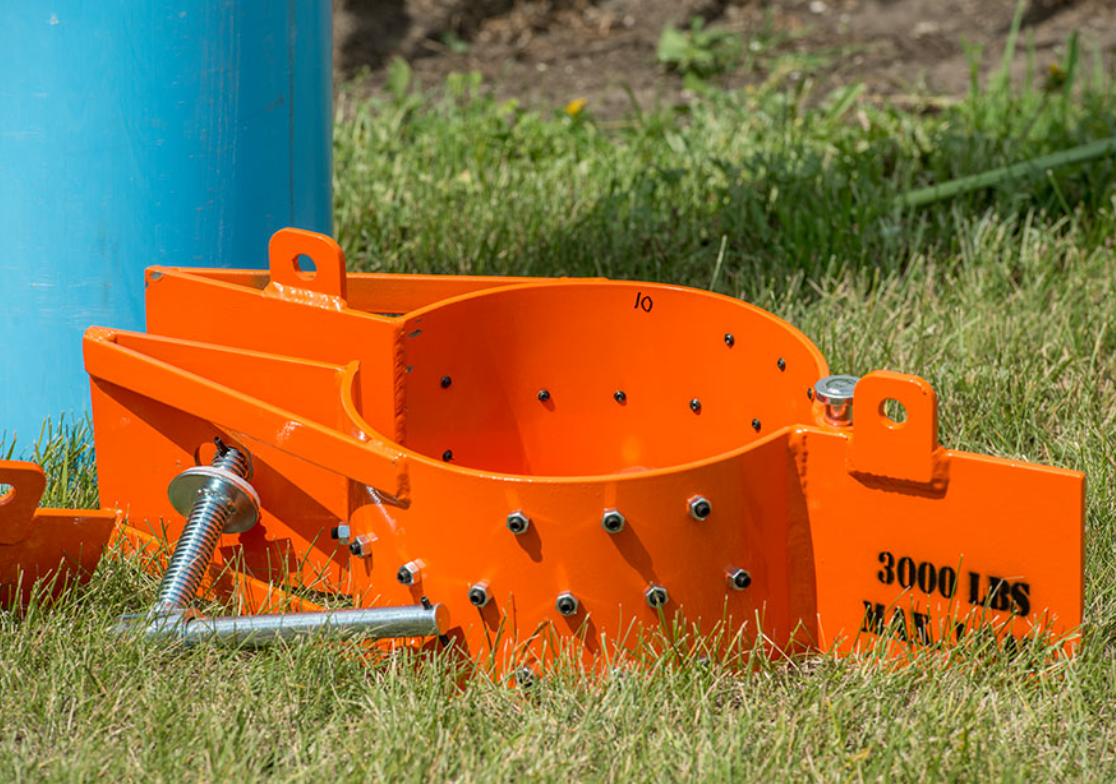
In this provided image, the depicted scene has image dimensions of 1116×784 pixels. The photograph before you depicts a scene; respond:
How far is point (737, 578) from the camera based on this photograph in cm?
171

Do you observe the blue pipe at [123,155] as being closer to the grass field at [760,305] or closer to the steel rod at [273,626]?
the grass field at [760,305]

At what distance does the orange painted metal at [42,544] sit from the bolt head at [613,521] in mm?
708

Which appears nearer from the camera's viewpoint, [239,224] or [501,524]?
[501,524]

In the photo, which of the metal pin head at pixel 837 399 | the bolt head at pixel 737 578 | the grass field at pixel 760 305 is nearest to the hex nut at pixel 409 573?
the grass field at pixel 760 305

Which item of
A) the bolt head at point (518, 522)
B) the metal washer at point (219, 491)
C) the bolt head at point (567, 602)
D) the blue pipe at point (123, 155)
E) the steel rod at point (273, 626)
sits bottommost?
the steel rod at point (273, 626)

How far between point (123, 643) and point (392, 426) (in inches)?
21.5

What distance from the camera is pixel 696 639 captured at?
1.72 metres

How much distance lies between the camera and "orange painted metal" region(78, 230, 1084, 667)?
166cm

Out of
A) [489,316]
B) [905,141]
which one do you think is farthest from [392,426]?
[905,141]

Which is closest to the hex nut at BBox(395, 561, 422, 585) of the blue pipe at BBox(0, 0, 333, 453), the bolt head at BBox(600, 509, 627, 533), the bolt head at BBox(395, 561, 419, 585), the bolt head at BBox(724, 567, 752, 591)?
the bolt head at BBox(395, 561, 419, 585)

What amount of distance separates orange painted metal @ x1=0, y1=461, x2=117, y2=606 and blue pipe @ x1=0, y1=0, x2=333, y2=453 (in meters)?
0.40

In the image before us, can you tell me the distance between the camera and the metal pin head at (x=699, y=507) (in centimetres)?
165

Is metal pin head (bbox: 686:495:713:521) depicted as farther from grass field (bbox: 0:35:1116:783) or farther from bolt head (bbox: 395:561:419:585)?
bolt head (bbox: 395:561:419:585)

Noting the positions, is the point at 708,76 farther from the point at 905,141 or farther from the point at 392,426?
the point at 392,426
